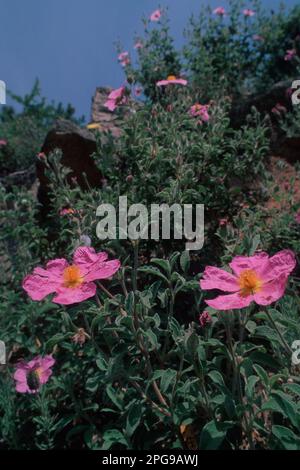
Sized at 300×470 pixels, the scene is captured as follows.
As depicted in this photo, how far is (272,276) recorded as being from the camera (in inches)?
64.0

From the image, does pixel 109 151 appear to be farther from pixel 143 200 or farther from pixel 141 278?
pixel 141 278

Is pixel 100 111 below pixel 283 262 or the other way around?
the other way around

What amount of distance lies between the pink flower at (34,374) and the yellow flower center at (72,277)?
54cm

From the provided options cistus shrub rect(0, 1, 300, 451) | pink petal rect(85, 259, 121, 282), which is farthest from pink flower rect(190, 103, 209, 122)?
pink petal rect(85, 259, 121, 282)

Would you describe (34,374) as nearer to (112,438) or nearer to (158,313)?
(112,438)

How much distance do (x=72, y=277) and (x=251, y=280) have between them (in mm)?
576

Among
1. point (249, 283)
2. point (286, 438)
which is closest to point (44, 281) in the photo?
point (249, 283)

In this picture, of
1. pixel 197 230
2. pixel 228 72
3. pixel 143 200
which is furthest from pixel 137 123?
pixel 228 72

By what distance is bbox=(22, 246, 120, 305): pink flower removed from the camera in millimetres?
1743

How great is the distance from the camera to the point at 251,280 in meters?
1.61

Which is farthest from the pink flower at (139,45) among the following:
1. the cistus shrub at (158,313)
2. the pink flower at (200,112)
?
the pink flower at (200,112)

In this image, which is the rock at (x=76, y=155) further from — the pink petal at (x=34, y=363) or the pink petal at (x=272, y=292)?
the pink petal at (x=272, y=292)

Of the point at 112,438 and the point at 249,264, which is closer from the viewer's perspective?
the point at 249,264
